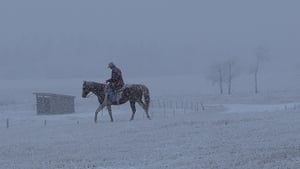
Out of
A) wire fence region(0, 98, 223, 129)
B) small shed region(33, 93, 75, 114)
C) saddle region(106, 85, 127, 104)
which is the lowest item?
wire fence region(0, 98, 223, 129)

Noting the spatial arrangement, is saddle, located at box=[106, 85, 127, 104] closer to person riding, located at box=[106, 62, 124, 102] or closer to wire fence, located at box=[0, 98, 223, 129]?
person riding, located at box=[106, 62, 124, 102]

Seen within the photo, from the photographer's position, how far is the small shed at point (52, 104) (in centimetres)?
5488

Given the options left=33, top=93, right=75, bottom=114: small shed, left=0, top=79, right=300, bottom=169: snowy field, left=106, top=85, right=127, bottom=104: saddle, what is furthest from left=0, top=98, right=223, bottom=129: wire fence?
left=0, top=79, right=300, bottom=169: snowy field

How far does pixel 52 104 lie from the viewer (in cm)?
5506

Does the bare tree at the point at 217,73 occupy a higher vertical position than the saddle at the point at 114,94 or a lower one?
higher

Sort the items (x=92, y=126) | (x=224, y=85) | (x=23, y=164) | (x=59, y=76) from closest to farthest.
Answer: (x=23, y=164) → (x=92, y=126) → (x=224, y=85) → (x=59, y=76)

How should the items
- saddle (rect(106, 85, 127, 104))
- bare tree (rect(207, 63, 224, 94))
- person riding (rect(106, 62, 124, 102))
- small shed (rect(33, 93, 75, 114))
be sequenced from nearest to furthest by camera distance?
person riding (rect(106, 62, 124, 102))
saddle (rect(106, 85, 127, 104))
small shed (rect(33, 93, 75, 114))
bare tree (rect(207, 63, 224, 94))

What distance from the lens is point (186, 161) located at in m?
16.8

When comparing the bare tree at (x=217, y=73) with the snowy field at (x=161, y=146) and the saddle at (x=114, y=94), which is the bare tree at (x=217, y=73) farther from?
the snowy field at (x=161, y=146)

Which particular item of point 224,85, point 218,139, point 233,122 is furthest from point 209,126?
point 224,85

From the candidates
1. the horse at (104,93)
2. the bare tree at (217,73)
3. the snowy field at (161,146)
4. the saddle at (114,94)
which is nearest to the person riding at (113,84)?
the saddle at (114,94)

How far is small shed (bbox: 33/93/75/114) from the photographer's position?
5488cm

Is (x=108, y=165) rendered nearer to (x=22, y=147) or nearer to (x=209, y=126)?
(x=22, y=147)

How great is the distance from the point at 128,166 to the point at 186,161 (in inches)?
53.8
